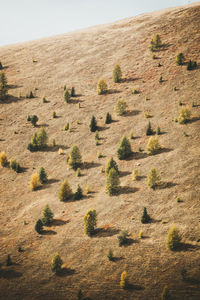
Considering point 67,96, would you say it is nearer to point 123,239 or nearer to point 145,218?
point 145,218

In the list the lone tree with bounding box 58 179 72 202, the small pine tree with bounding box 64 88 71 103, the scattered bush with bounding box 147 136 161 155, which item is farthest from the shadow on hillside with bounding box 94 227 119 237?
the small pine tree with bounding box 64 88 71 103

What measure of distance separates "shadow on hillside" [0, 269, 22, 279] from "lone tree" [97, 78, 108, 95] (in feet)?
211

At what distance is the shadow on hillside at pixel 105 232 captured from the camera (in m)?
34.2

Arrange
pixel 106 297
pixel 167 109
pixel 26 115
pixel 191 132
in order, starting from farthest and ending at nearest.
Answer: pixel 26 115
pixel 167 109
pixel 191 132
pixel 106 297

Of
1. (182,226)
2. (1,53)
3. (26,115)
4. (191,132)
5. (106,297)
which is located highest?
(1,53)

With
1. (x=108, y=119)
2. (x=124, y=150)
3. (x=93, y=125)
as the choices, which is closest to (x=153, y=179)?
(x=124, y=150)

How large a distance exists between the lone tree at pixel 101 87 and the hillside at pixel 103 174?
230 centimetres

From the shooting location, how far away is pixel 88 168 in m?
53.1

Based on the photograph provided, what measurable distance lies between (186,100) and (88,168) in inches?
1348

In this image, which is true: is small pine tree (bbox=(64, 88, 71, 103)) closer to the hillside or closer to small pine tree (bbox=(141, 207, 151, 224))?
the hillside

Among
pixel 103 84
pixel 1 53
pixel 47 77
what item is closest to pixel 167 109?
pixel 103 84

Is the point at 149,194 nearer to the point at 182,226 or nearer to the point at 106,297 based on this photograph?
the point at 182,226

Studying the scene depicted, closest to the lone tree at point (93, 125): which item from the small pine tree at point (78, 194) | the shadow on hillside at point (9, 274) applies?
the small pine tree at point (78, 194)

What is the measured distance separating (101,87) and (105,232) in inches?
2309
